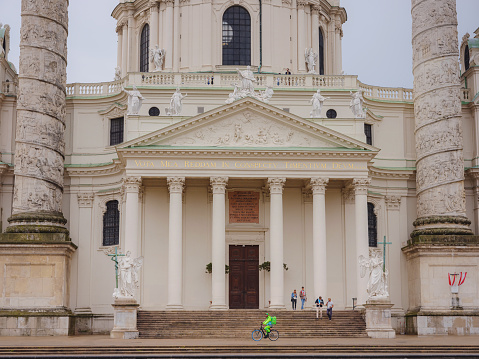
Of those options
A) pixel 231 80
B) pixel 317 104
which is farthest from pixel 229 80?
pixel 317 104

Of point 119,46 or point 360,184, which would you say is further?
point 119,46

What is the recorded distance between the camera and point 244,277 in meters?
46.0

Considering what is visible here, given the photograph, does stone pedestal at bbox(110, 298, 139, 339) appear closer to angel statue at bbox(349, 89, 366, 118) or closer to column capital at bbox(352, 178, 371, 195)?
column capital at bbox(352, 178, 371, 195)

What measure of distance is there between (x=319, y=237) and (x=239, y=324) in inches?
269

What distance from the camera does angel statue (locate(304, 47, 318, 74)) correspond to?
53.0 metres

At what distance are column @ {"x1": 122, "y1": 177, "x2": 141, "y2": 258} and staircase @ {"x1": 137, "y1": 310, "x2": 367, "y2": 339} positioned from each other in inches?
152

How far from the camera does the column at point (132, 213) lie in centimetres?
4241

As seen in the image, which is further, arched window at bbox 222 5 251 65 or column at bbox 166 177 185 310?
arched window at bbox 222 5 251 65

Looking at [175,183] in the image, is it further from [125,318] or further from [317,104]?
[317,104]

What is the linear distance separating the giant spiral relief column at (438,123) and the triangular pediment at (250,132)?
469cm

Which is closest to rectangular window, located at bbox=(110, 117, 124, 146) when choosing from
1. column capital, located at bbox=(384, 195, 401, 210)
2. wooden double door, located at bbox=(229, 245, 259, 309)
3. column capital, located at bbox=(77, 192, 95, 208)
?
column capital, located at bbox=(77, 192, 95, 208)

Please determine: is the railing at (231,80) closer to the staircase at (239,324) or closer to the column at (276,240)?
the column at (276,240)

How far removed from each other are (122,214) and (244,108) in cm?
972

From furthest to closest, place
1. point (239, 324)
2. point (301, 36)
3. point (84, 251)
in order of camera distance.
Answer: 1. point (301, 36)
2. point (84, 251)
3. point (239, 324)
